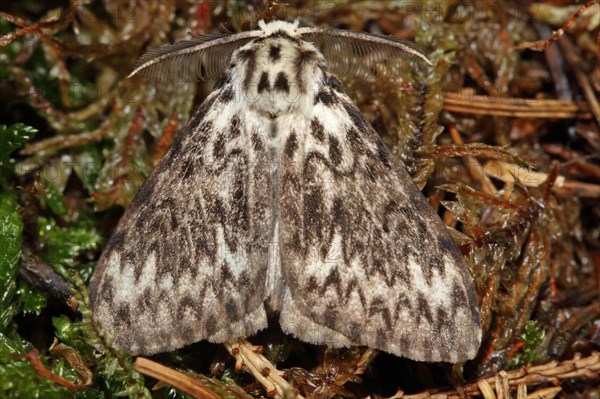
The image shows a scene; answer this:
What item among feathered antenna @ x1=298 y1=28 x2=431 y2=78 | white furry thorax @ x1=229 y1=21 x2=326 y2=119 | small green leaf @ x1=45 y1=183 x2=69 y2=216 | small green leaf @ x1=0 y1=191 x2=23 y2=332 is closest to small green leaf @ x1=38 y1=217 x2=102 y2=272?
small green leaf @ x1=45 y1=183 x2=69 y2=216

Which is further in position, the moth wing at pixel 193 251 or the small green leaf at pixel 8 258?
the small green leaf at pixel 8 258

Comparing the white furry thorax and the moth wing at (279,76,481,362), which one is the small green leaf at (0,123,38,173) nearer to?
the white furry thorax

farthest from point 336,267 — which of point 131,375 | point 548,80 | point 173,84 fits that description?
point 548,80

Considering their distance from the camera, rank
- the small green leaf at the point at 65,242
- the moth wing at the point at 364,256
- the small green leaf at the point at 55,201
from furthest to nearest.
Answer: the small green leaf at the point at 55,201 < the small green leaf at the point at 65,242 < the moth wing at the point at 364,256

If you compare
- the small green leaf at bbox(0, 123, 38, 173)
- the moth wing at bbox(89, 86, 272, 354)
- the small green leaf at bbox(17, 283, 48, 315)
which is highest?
the small green leaf at bbox(0, 123, 38, 173)

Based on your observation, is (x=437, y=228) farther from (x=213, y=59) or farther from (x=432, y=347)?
(x=213, y=59)

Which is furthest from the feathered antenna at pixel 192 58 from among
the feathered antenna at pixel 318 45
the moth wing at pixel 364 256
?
the moth wing at pixel 364 256

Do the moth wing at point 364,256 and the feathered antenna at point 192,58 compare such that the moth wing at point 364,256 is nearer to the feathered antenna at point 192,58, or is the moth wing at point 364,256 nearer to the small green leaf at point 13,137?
the feathered antenna at point 192,58

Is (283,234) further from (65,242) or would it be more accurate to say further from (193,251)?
(65,242)
